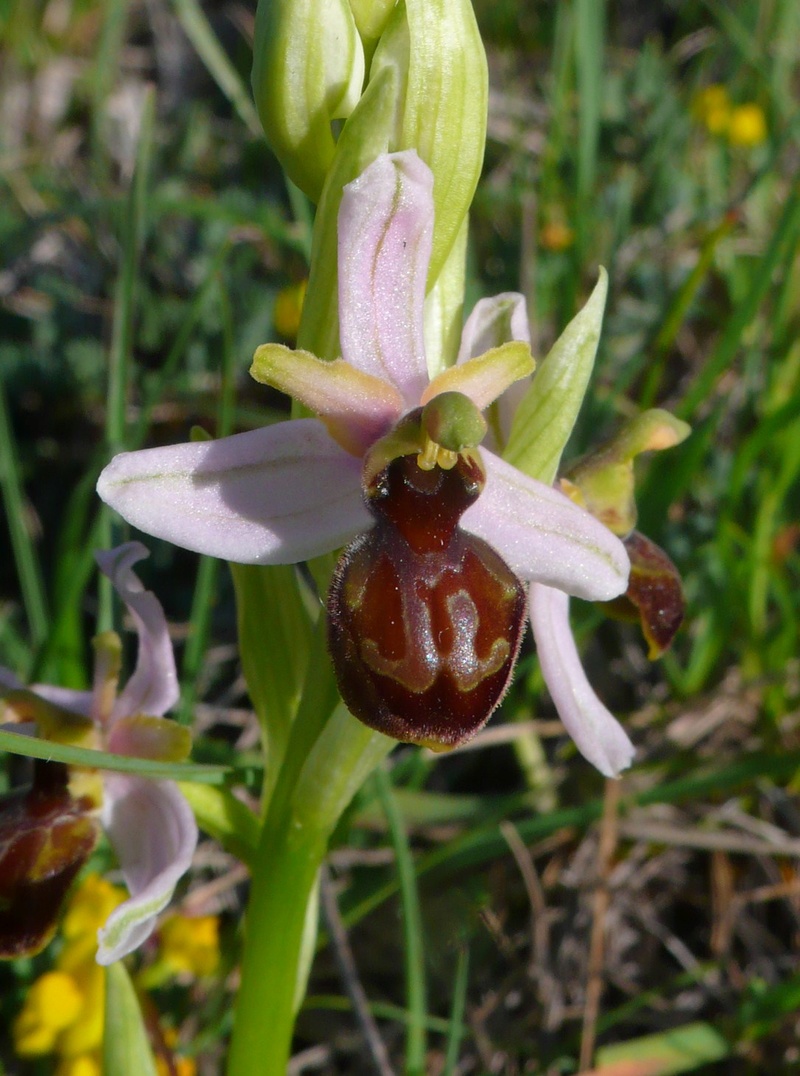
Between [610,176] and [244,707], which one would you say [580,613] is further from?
[610,176]

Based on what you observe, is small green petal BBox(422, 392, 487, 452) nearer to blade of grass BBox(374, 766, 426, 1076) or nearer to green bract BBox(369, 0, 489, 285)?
green bract BBox(369, 0, 489, 285)

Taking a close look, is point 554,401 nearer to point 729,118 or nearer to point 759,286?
point 759,286

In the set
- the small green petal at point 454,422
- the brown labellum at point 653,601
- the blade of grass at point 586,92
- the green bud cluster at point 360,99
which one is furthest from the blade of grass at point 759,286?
the small green petal at point 454,422

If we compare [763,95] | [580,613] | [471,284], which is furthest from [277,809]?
[763,95]

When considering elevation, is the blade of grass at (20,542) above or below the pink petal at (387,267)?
below

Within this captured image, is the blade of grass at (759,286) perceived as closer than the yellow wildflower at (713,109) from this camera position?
Yes

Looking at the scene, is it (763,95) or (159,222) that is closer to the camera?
(159,222)

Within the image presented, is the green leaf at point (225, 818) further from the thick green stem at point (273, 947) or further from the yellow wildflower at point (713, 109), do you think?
the yellow wildflower at point (713, 109)

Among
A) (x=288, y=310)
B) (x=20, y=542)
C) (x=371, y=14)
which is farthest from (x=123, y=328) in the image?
(x=288, y=310)
